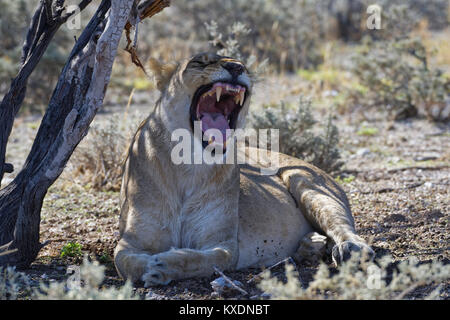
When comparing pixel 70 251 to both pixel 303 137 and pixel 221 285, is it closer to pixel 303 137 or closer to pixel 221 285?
pixel 221 285

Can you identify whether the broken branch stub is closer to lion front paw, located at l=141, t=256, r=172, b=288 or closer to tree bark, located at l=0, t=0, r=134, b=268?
tree bark, located at l=0, t=0, r=134, b=268

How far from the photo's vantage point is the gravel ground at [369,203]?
4.84 meters

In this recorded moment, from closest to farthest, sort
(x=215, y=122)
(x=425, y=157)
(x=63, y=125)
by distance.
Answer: (x=63, y=125), (x=215, y=122), (x=425, y=157)

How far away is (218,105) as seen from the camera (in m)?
4.97

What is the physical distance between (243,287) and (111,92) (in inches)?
352

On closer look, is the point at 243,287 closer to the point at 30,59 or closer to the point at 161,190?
the point at 161,190

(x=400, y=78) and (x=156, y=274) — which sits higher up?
(x=400, y=78)

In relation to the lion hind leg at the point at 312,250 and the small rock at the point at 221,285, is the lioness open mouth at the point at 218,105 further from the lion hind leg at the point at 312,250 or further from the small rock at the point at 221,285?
the lion hind leg at the point at 312,250

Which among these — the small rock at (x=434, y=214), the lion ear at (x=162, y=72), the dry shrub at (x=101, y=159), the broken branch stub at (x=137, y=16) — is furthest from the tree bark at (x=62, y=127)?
the small rock at (x=434, y=214)

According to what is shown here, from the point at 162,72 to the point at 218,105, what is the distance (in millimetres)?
492

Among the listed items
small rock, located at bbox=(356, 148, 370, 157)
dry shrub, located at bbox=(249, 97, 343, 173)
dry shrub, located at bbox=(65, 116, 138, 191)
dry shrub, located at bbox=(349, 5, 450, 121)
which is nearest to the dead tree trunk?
dry shrub, located at bbox=(65, 116, 138, 191)

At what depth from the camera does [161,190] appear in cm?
460

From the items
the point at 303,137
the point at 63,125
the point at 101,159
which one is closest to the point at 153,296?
the point at 63,125

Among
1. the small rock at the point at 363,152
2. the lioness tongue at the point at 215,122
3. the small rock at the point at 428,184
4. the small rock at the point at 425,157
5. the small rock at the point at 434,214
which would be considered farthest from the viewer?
the small rock at the point at 363,152
